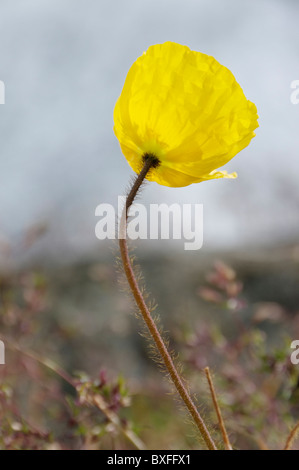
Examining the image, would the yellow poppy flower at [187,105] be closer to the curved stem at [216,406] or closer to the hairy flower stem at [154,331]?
the hairy flower stem at [154,331]

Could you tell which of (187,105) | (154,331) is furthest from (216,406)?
(187,105)

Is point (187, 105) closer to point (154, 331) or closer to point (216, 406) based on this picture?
point (154, 331)

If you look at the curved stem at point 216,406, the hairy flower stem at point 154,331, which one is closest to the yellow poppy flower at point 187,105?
the hairy flower stem at point 154,331

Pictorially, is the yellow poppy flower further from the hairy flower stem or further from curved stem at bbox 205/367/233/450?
curved stem at bbox 205/367/233/450

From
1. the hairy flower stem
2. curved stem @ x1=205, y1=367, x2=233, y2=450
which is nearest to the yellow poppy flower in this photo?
the hairy flower stem

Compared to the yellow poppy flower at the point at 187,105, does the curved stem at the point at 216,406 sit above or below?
below

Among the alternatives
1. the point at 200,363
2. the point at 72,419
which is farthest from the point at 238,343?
the point at 72,419

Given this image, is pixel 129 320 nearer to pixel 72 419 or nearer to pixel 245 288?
pixel 245 288

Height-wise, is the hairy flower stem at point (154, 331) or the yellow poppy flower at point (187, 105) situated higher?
the yellow poppy flower at point (187, 105)

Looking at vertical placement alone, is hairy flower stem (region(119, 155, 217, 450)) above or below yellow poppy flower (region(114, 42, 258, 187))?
below
